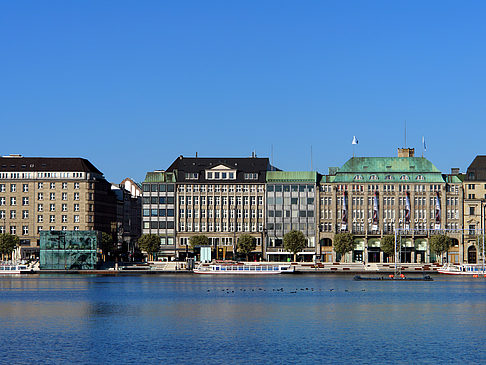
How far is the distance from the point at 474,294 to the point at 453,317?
36.5 metres

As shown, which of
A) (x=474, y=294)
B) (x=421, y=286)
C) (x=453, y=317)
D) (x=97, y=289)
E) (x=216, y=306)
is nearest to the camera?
(x=453, y=317)

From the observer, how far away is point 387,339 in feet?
273

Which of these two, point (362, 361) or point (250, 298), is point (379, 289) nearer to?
point (250, 298)

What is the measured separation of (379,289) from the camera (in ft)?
494

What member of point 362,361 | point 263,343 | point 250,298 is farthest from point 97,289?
point 362,361

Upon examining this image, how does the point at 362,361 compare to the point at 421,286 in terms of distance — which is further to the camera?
the point at 421,286

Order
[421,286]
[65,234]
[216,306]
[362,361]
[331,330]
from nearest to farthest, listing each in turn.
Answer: [362,361], [331,330], [216,306], [421,286], [65,234]

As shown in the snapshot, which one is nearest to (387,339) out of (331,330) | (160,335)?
(331,330)

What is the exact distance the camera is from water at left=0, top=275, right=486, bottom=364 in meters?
74.3

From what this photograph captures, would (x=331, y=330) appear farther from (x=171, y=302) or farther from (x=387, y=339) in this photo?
(x=171, y=302)

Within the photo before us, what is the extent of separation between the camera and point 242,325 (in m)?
93.4

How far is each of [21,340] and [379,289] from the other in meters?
78.4

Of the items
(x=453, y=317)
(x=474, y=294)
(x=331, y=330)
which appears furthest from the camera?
(x=474, y=294)

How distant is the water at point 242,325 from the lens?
74.3 meters
